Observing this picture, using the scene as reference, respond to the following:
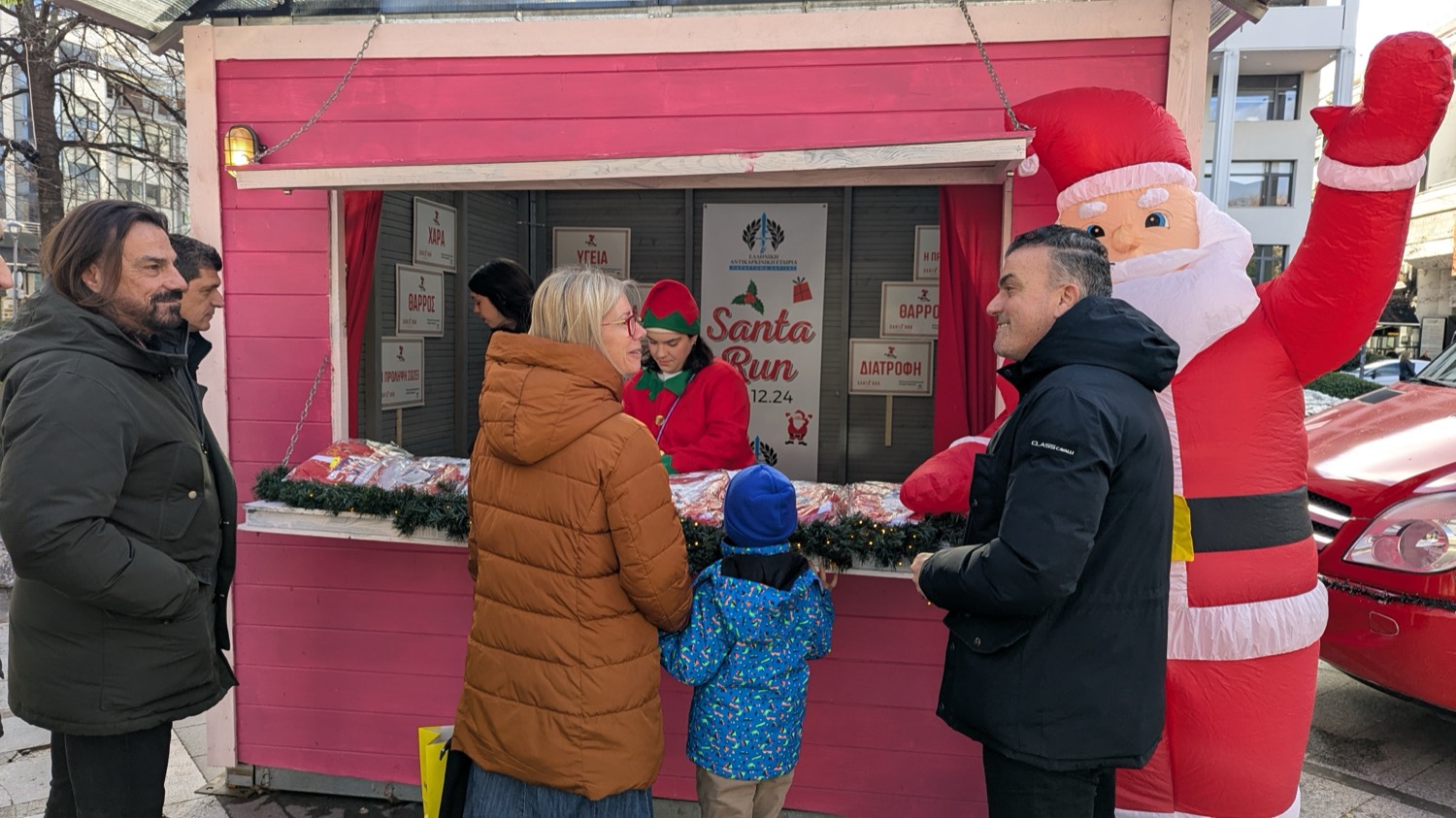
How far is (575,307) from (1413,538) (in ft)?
10.4

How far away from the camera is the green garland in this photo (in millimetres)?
2494

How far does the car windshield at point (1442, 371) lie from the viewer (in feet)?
15.1

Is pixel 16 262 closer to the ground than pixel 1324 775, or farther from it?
farther from it

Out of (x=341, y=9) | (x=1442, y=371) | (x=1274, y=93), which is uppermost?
(x=1274, y=93)

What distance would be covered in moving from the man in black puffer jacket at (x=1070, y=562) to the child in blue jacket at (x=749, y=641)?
1.57ft

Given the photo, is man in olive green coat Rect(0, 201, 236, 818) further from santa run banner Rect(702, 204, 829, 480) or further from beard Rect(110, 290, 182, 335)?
santa run banner Rect(702, 204, 829, 480)

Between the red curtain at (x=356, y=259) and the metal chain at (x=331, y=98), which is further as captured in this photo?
the red curtain at (x=356, y=259)

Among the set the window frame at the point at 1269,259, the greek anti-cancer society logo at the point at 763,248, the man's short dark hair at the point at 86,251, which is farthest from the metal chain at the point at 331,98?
the window frame at the point at 1269,259

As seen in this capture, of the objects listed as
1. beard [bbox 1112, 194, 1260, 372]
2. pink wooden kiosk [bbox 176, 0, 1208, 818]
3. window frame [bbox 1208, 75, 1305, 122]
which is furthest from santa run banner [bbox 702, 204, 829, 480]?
window frame [bbox 1208, 75, 1305, 122]

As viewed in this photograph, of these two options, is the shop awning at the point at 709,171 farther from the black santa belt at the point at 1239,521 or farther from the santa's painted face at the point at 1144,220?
the black santa belt at the point at 1239,521

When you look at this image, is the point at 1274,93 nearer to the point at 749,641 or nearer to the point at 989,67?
the point at 989,67

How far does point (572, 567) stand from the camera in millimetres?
1918

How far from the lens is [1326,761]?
372 cm

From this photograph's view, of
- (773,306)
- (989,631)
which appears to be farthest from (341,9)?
(773,306)
